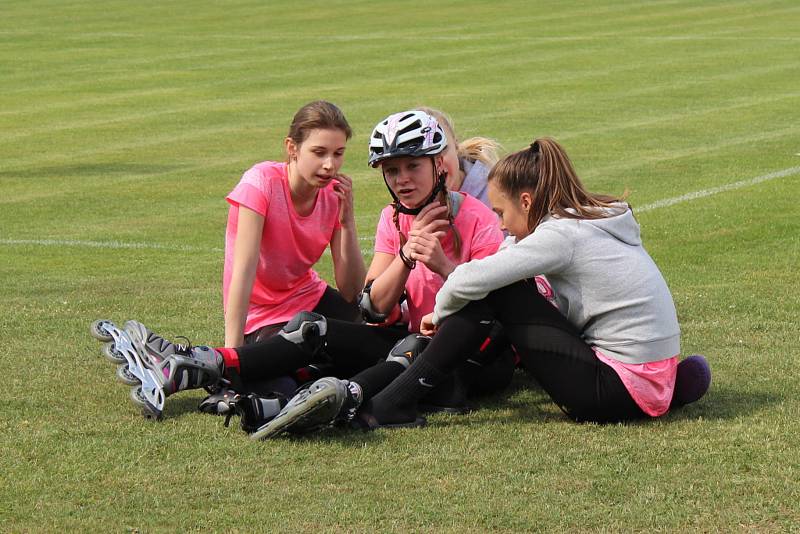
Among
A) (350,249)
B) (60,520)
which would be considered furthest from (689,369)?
(60,520)

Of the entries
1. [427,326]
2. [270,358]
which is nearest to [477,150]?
[427,326]

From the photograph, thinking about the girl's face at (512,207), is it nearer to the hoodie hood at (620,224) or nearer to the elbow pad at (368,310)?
the hoodie hood at (620,224)

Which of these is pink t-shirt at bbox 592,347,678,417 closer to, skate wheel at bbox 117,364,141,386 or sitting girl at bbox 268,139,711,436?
sitting girl at bbox 268,139,711,436

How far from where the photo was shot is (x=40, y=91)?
2497cm

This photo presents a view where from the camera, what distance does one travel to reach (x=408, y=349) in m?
6.73

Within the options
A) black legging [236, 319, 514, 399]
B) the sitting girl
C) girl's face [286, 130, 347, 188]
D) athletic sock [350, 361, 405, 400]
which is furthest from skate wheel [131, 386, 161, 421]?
girl's face [286, 130, 347, 188]

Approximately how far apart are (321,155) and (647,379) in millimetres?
2034

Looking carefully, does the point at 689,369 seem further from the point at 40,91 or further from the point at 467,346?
the point at 40,91

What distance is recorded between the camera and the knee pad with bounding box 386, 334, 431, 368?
6703 mm

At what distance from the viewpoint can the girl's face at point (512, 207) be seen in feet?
20.9

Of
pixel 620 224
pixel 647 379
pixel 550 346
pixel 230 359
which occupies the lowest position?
pixel 647 379

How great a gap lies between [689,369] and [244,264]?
2280 millimetres

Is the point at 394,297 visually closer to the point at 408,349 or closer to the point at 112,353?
the point at 408,349

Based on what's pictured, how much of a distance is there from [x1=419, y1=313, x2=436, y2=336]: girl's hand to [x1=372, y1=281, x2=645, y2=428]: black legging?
0.27m
